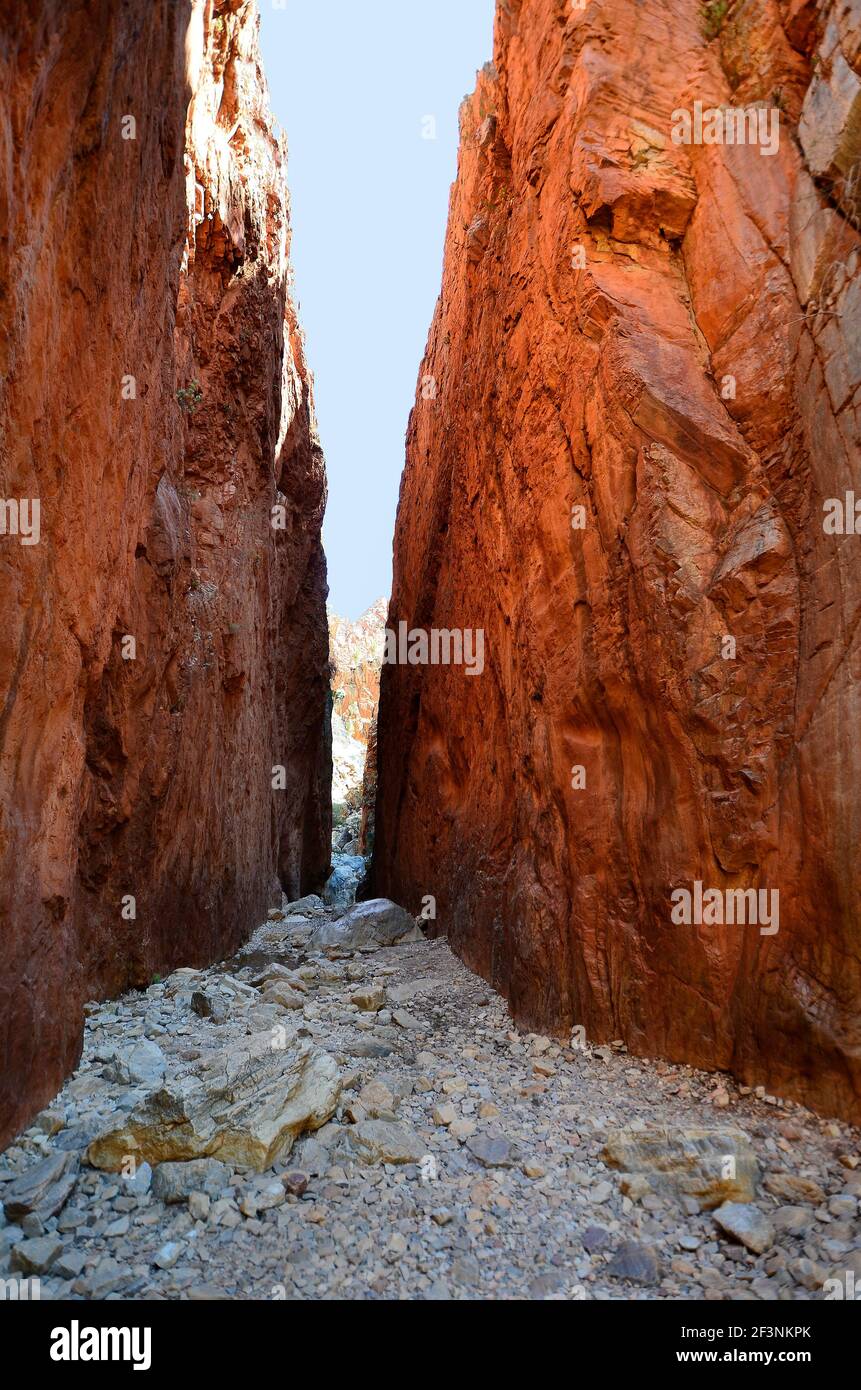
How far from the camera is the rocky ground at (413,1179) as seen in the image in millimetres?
3887

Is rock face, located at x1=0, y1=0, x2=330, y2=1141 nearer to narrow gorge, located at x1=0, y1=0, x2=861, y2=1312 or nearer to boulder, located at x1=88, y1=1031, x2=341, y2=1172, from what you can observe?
narrow gorge, located at x1=0, y1=0, x2=861, y2=1312

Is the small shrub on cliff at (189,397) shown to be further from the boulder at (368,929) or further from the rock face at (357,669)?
the rock face at (357,669)

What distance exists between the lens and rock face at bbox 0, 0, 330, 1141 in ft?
15.8

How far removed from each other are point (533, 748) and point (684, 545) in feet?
9.77

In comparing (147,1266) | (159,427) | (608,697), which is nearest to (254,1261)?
(147,1266)

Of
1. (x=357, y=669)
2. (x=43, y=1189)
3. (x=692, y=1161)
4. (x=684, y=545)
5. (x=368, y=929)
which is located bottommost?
(x=368, y=929)

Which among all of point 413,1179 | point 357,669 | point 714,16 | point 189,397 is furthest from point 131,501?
point 357,669

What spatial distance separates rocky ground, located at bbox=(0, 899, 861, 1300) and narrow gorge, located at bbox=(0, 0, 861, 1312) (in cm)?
3

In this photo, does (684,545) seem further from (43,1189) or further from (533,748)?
(43,1189)

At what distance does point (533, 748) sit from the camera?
28.0 ft

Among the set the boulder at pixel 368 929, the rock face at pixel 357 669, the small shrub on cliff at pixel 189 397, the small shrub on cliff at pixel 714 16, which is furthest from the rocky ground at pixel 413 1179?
the rock face at pixel 357 669

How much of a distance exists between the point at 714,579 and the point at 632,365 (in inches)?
90.2

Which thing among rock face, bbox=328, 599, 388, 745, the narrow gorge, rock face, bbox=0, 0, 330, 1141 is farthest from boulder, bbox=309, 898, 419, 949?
rock face, bbox=328, 599, 388, 745

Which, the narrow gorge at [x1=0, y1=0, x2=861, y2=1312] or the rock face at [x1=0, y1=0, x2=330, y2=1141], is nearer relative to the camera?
the narrow gorge at [x1=0, y1=0, x2=861, y2=1312]
